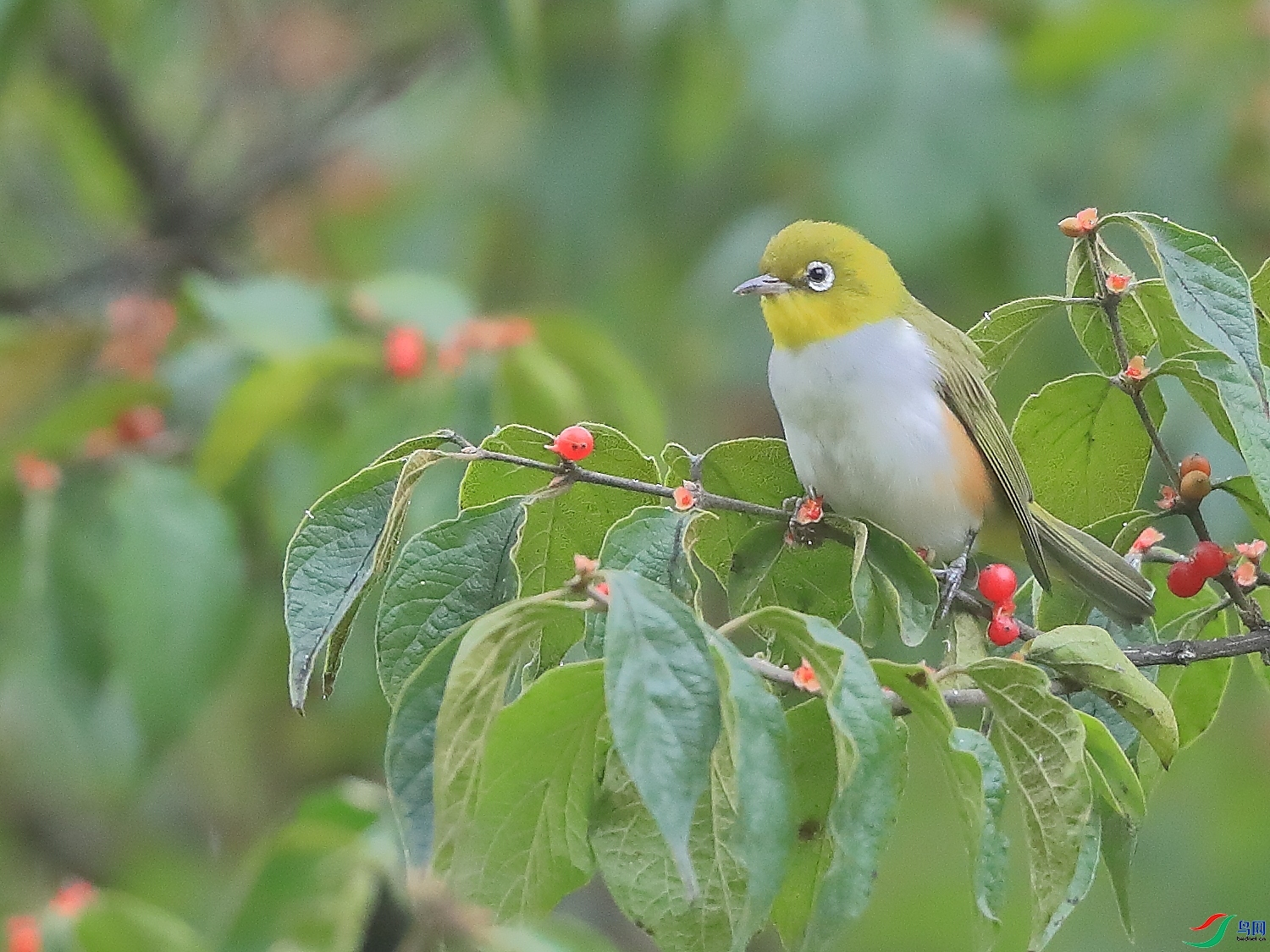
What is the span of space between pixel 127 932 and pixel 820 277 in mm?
1681

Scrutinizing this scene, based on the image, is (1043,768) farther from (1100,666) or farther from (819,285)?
(819,285)

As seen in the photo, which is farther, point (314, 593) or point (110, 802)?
point (110, 802)

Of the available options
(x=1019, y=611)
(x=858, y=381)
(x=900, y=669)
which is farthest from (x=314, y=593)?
(x=858, y=381)

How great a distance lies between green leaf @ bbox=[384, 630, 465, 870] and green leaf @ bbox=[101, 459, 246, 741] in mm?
1940

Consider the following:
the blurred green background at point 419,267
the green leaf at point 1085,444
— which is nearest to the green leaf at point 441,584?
the green leaf at point 1085,444

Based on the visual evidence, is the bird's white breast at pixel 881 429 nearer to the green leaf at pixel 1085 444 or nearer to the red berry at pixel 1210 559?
the green leaf at pixel 1085 444

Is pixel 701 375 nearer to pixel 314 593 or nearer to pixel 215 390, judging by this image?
pixel 215 390

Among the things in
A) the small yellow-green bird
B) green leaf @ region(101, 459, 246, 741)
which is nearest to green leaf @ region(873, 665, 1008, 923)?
the small yellow-green bird

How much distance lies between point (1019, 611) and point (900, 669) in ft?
2.80

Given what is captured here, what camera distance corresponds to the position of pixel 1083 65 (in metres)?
5.32

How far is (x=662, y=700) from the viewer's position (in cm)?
145

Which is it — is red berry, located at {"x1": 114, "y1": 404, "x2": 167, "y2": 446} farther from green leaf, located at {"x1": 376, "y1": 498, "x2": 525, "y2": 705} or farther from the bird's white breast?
green leaf, located at {"x1": 376, "y1": 498, "x2": 525, "y2": 705}

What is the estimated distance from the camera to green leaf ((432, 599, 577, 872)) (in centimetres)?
149

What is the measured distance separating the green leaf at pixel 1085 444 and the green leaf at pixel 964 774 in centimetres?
68
